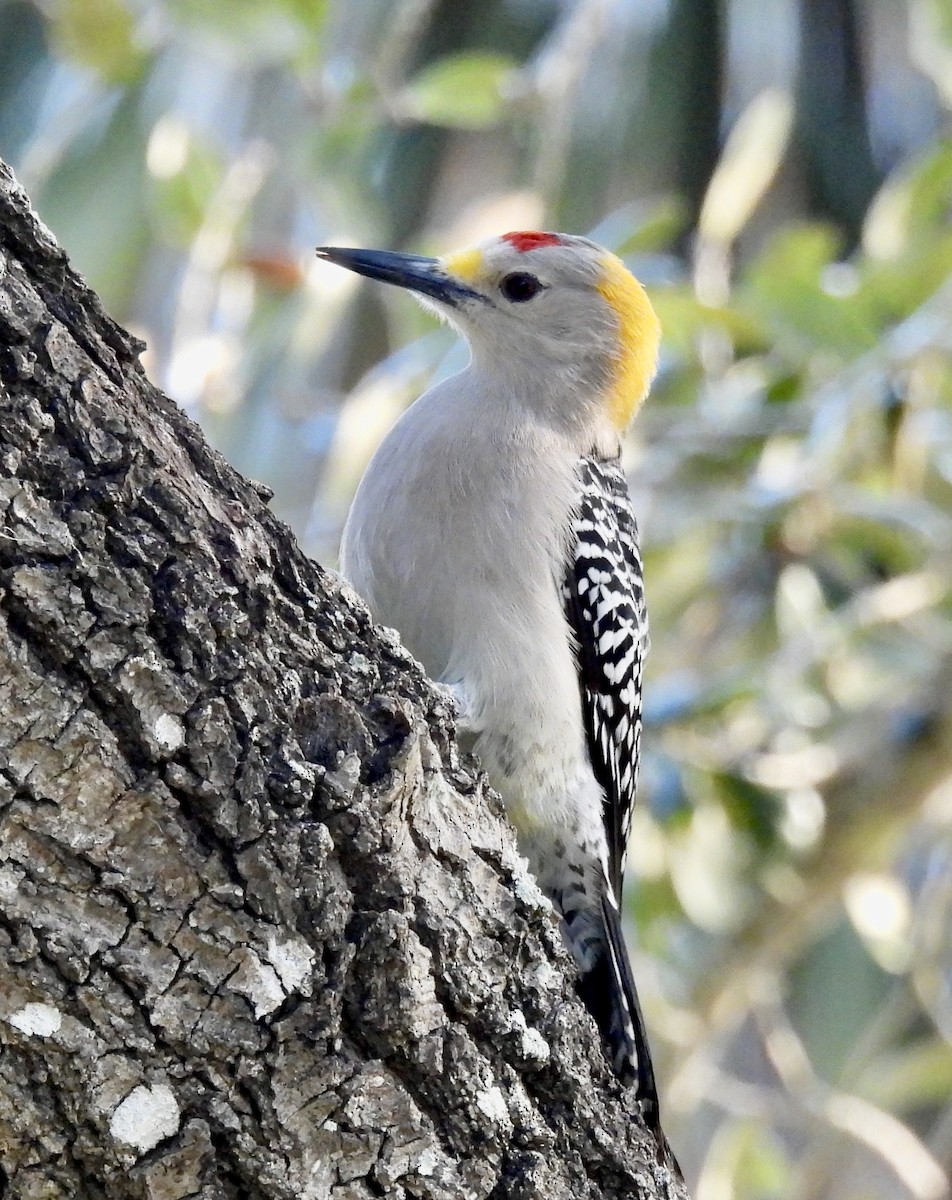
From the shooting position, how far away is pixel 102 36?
4852 mm

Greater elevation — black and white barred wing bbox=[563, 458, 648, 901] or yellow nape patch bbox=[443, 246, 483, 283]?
yellow nape patch bbox=[443, 246, 483, 283]

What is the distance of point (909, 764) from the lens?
5.16m

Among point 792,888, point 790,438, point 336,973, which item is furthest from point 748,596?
point 336,973

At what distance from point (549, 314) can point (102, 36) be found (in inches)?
67.4

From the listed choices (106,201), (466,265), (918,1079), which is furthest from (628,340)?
(106,201)

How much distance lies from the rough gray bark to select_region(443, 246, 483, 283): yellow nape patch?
2.25 metres

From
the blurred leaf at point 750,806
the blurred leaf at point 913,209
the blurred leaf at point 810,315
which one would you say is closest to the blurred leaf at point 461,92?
the blurred leaf at point 810,315

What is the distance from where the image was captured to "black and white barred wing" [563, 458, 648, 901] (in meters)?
3.75

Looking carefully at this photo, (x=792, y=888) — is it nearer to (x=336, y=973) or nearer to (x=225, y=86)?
(x=336, y=973)

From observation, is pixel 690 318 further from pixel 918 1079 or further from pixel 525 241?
pixel 918 1079

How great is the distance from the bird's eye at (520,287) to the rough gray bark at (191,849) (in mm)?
2304

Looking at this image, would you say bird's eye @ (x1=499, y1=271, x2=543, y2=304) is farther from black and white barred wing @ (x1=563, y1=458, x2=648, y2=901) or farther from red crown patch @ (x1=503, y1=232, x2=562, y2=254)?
black and white barred wing @ (x1=563, y1=458, x2=648, y2=901)

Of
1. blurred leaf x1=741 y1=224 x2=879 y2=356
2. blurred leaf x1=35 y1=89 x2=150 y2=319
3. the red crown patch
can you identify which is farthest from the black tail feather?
blurred leaf x1=35 y1=89 x2=150 y2=319

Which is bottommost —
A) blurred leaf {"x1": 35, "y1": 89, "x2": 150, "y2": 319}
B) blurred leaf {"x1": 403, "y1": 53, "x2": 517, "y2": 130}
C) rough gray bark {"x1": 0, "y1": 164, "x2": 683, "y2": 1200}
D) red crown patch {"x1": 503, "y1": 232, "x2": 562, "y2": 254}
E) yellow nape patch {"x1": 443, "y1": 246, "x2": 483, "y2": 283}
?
rough gray bark {"x1": 0, "y1": 164, "x2": 683, "y2": 1200}
